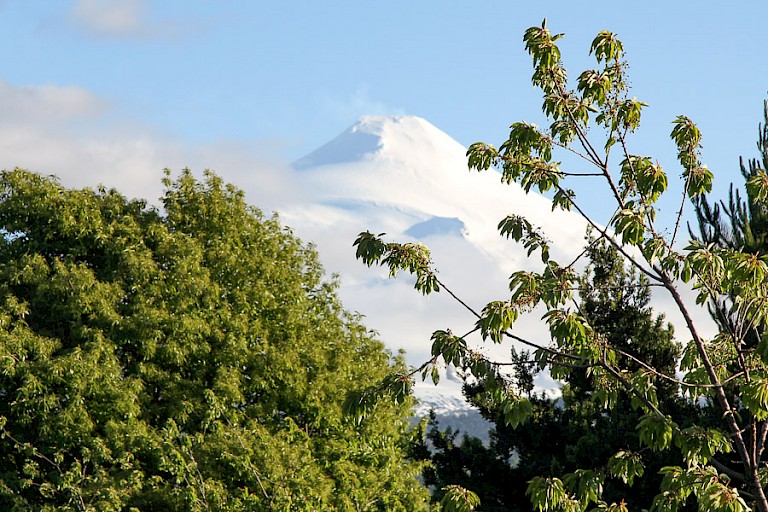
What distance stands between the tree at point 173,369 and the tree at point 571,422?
303cm

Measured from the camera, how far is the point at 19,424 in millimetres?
24406

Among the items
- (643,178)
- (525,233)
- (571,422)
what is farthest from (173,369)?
(643,178)

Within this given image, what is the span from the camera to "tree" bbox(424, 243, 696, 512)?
23141mm

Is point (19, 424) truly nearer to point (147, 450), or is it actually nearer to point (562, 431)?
point (147, 450)

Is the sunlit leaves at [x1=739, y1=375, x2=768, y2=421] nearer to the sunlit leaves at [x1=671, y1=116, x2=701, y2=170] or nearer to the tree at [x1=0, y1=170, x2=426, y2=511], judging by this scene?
the sunlit leaves at [x1=671, y1=116, x2=701, y2=170]

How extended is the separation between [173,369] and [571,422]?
31.4 ft

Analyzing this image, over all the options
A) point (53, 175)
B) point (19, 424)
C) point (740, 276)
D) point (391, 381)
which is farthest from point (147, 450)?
point (740, 276)

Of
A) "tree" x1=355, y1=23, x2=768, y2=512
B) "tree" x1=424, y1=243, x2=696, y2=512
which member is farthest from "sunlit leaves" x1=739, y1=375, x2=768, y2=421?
"tree" x1=424, y1=243, x2=696, y2=512

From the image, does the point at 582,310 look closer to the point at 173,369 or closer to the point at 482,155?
the point at 482,155

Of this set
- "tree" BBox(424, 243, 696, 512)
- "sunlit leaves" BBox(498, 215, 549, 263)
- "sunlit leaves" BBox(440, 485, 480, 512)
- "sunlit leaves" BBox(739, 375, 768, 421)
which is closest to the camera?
"sunlit leaves" BBox(739, 375, 768, 421)

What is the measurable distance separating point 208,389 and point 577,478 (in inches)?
A: 622

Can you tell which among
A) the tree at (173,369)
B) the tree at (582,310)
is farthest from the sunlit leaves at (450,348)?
the tree at (173,369)

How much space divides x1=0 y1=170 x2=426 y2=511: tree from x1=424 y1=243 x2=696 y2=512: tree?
3.03 m

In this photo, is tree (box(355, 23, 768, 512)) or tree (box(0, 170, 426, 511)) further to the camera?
tree (box(0, 170, 426, 511))
